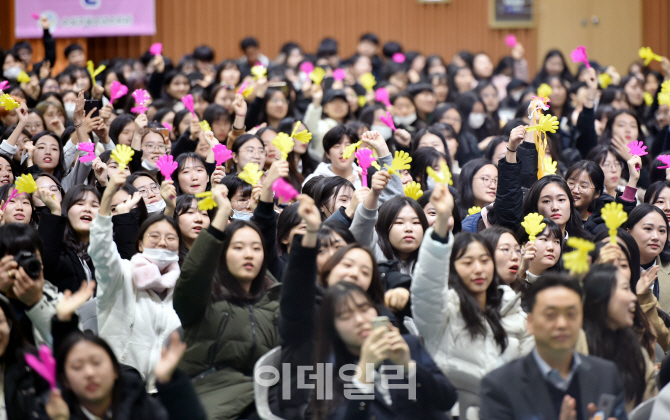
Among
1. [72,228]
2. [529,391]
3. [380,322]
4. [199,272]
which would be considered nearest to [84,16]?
[72,228]

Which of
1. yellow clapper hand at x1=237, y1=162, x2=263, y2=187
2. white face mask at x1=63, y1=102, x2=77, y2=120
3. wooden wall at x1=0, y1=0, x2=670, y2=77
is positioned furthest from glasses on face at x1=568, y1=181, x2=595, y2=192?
wooden wall at x1=0, y1=0, x2=670, y2=77

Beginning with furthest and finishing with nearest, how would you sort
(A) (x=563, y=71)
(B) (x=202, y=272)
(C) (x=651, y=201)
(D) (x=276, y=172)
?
(A) (x=563, y=71) → (C) (x=651, y=201) → (D) (x=276, y=172) → (B) (x=202, y=272)

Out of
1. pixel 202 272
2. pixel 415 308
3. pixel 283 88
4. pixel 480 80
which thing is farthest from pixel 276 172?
pixel 480 80

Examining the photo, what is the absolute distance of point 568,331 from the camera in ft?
6.79

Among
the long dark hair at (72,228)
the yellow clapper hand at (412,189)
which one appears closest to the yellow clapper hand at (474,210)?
the yellow clapper hand at (412,189)

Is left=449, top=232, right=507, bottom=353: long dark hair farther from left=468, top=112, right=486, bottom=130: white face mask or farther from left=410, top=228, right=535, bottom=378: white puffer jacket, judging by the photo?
left=468, top=112, right=486, bottom=130: white face mask

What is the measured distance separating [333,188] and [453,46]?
18.9ft

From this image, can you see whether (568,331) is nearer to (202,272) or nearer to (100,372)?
(202,272)

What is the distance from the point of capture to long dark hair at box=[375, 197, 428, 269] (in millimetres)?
3049

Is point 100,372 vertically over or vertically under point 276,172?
under

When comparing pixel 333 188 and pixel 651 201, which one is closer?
pixel 333 188

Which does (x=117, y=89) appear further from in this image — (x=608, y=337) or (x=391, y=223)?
(x=608, y=337)

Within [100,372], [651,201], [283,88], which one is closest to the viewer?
[100,372]

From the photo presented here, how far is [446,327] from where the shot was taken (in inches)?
97.0
